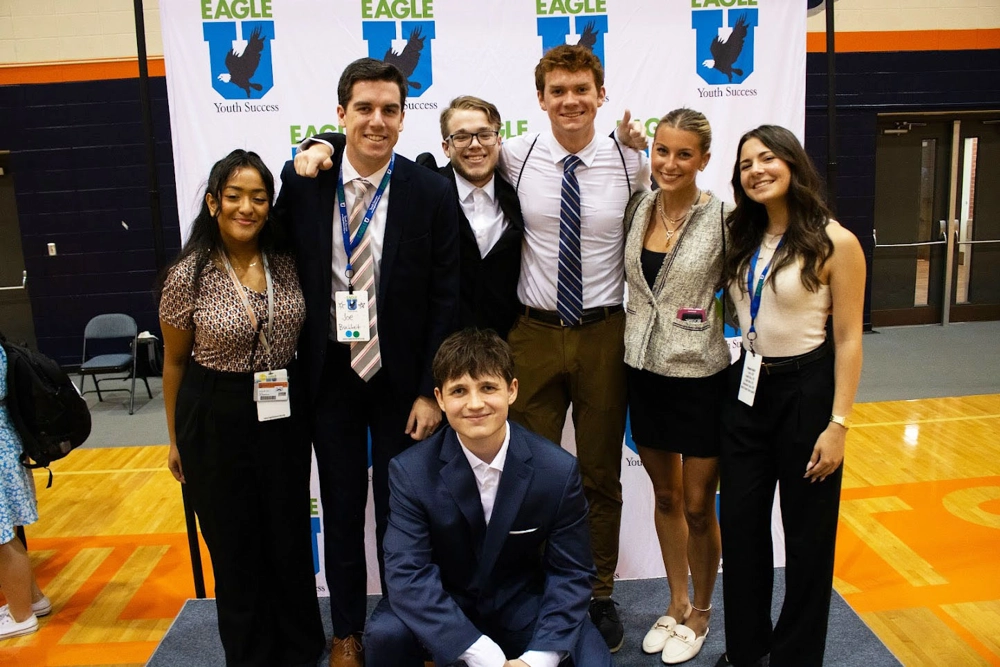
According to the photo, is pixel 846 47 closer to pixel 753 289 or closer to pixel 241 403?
pixel 753 289

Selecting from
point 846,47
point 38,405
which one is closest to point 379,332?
point 38,405

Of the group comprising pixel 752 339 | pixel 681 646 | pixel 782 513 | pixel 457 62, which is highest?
pixel 457 62

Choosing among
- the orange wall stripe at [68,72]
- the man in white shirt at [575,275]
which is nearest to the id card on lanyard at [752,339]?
the man in white shirt at [575,275]

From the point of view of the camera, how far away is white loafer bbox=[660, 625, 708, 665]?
8.32ft

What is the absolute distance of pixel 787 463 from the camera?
2135 millimetres

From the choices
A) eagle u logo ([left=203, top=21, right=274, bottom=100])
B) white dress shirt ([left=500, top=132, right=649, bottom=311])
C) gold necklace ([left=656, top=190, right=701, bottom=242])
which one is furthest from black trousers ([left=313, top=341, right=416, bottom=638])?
eagle u logo ([left=203, top=21, right=274, bottom=100])

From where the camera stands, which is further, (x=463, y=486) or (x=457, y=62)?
(x=457, y=62)

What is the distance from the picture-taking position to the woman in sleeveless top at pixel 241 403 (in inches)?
84.3

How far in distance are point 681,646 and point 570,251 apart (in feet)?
4.55

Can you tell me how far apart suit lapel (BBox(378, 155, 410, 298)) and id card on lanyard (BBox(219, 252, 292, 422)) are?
33 centimetres

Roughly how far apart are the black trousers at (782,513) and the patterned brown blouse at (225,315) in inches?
52.2

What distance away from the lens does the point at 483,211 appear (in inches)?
96.2

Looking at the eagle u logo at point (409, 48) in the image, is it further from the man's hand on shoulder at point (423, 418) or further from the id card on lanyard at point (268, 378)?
the man's hand on shoulder at point (423, 418)

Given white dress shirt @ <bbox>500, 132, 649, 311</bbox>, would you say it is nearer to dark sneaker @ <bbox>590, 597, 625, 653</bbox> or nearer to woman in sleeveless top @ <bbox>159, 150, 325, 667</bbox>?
woman in sleeveless top @ <bbox>159, 150, 325, 667</bbox>
